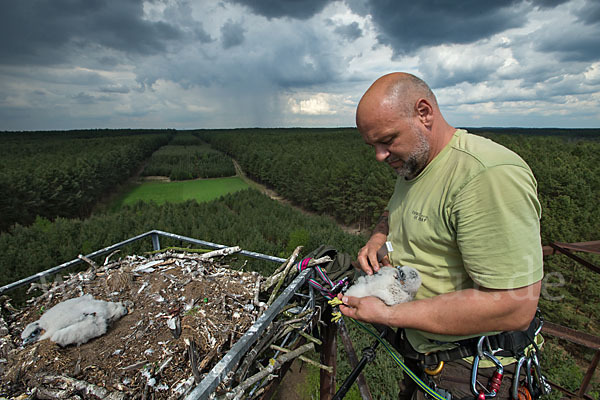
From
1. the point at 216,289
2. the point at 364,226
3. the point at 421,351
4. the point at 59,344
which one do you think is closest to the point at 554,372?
the point at 421,351

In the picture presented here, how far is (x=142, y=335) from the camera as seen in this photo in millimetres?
2270

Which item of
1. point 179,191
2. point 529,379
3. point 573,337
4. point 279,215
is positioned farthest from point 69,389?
point 179,191

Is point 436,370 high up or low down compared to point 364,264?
down

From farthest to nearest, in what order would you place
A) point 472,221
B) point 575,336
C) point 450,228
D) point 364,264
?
point 575,336 < point 364,264 < point 450,228 < point 472,221

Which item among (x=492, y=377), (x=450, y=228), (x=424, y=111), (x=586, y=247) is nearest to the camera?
(x=450, y=228)

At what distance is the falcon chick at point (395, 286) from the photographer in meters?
1.78

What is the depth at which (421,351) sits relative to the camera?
2039mm

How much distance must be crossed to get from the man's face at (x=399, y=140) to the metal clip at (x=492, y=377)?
3.99 ft

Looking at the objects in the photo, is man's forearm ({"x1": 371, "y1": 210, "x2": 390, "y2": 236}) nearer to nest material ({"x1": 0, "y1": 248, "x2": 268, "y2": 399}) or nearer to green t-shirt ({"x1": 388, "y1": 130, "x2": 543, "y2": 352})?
green t-shirt ({"x1": 388, "y1": 130, "x2": 543, "y2": 352})

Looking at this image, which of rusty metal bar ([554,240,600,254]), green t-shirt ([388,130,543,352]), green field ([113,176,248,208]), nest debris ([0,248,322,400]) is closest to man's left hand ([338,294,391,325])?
green t-shirt ([388,130,543,352])

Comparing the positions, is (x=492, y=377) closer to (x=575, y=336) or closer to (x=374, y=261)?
(x=374, y=261)

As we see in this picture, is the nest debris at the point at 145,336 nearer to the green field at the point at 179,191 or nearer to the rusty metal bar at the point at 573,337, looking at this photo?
the rusty metal bar at the point at 573,337

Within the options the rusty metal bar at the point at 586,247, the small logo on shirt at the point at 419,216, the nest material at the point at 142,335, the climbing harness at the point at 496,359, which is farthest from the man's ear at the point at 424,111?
the rusty metal bar at the point at 586,247

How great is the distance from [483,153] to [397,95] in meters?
0.57
